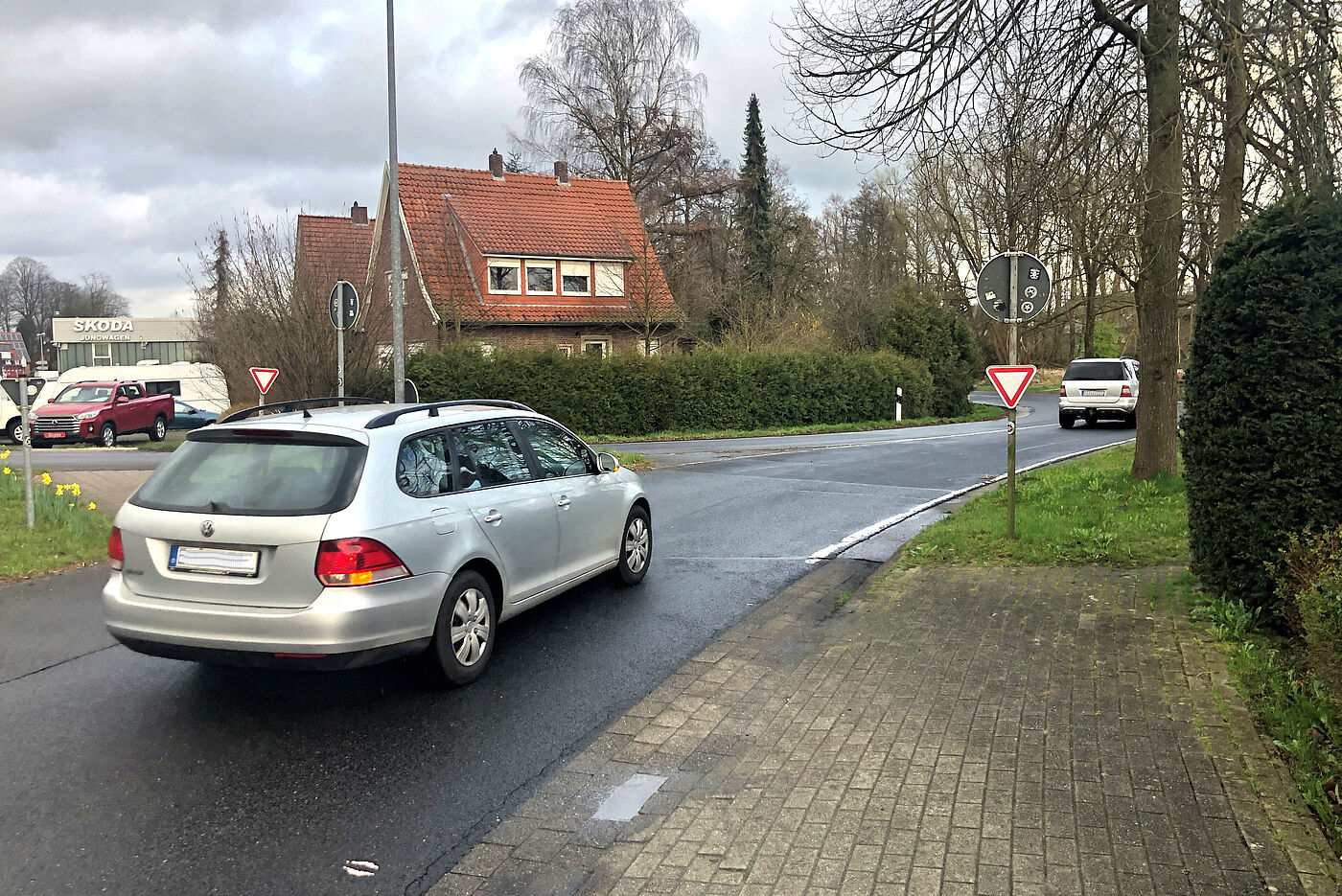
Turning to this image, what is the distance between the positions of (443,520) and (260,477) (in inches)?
37.3

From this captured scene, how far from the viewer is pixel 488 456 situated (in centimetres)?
629

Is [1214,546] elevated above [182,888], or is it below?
above

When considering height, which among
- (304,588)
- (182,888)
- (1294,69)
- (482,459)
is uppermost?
(1294,69)

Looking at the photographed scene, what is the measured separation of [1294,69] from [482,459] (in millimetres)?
7098

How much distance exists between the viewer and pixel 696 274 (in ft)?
141

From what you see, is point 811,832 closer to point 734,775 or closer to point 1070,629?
point 734,775

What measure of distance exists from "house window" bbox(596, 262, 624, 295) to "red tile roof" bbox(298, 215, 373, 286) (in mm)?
8653

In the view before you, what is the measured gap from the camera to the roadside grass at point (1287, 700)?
3.79 m

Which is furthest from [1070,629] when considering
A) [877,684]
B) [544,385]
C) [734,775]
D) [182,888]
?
[544,385]

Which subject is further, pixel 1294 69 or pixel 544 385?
pixel 544 385

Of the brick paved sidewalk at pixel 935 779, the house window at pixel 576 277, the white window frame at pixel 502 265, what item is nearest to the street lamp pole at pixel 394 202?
the brick paved sidewalk at pixel 935 779

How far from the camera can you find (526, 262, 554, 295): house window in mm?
37656

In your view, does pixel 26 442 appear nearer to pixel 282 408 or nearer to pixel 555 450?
pixel 282 408

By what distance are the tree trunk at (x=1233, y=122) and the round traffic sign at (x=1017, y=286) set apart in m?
1.46
